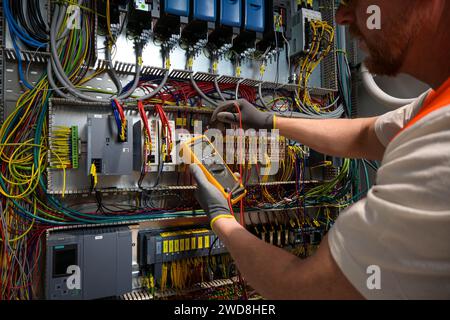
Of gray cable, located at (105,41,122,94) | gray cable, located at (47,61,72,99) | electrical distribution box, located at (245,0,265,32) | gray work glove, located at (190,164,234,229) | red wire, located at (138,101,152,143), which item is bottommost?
gray work glove, located at (190,164,234,229)

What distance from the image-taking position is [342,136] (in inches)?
44.3

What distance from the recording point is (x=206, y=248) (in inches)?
65.0

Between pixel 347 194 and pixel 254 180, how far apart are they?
95cm

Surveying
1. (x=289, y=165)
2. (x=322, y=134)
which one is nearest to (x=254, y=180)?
(x=289, y=165)

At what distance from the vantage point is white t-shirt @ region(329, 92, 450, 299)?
1.34 ft

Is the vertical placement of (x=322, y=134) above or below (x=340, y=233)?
above

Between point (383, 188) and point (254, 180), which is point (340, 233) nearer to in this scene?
point (383, 188)

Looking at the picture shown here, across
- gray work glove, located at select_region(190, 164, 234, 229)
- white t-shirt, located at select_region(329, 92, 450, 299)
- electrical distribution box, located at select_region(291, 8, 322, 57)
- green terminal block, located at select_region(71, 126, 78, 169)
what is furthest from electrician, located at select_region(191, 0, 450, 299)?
electrical distribution box, located at select_region(291, 8, 322, 57)

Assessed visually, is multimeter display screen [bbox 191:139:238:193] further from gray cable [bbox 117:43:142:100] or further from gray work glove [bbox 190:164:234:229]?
gray cable [bbox 117:43:142:100]

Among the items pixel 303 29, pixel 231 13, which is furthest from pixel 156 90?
pixel 303 29

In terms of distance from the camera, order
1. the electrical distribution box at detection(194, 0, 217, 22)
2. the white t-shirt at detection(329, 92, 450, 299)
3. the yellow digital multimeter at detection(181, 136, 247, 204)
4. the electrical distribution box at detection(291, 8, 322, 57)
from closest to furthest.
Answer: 1. the white t-shirt at detection(329, 92, 450, 299)
2. the yellow digital multimeter at detection(181, 136, 247, 204)
3. the electrical distribution box at detection(194, 0, 217, 22)
4. the electrical distribution box at detection(291, 8, 322, 57)

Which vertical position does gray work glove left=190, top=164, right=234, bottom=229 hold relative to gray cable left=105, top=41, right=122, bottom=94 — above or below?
below

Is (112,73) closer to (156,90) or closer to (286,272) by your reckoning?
(156,90)

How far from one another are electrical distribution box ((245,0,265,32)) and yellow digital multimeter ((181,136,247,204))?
0.98 m
